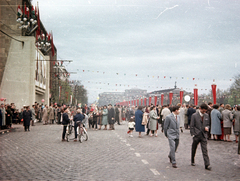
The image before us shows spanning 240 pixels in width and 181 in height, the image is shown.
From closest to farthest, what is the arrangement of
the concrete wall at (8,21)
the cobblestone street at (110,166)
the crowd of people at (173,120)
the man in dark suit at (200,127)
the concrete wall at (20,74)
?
the cobblestone street at (110,166)
the man in dark suit at (200,127)
the crowd of people at (173,120)
the concrete wall at (20,74)
the concrete wall at (8,21)

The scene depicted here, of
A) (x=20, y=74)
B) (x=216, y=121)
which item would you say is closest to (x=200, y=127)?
(x=216, y=121)

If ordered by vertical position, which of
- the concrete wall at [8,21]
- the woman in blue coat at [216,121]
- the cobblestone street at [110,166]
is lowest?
the cobblestone street at [110,166]

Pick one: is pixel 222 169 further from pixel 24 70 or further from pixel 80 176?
pixel 24 70

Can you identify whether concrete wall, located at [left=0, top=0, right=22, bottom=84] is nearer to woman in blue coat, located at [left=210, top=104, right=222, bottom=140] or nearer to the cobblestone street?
woman in blue coat, located at [left=210, top=104, right=222, bottom=140]

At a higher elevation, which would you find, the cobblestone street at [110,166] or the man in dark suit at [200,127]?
the man in dark suit at [200,127]

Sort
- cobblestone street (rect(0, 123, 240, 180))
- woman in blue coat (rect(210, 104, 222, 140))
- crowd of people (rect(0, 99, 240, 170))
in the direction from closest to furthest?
cobblestone street (rect(0, 123, 240, 180))
crowd of people (rect(0, 99, 240, 170))
woman in blue coat (rect(210, 104, 222, 140))

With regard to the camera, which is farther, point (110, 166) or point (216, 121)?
point (216, 121)

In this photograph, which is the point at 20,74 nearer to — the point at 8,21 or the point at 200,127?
the point at 8,21

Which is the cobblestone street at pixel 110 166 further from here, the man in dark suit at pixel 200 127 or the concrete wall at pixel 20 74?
the concrete wall at pixel 20 74

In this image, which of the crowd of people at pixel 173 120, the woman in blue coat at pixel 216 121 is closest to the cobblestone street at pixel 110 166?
the crowd of people at pixel 173 120

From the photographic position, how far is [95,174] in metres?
7.14

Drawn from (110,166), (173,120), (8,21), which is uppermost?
(8,21)

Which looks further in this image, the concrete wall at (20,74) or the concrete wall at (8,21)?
the concrete wall at (8,21)

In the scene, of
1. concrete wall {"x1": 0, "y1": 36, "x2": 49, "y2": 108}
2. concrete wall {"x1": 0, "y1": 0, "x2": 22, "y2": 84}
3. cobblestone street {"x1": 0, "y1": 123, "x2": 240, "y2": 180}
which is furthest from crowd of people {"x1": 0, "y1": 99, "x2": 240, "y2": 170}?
concrete wall {"x1": 0, "y1": 0, "x2": 22, "y2": 84}
